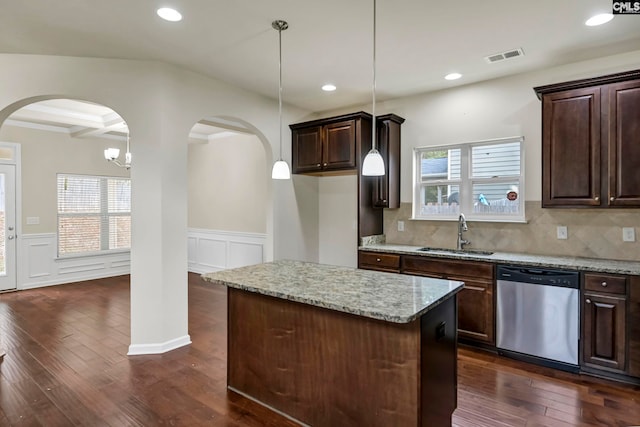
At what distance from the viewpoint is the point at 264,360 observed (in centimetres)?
247

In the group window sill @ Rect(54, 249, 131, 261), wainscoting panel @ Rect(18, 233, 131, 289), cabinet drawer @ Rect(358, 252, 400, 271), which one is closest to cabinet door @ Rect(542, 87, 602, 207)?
cabinet drawer @ Rect(358, 252, 400, 271)

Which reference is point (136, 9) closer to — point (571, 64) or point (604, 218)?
point (571, 64)

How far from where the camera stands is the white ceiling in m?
2.45

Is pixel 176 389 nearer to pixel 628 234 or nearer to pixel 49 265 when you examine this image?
pixel 628 234

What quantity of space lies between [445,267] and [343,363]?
1.91 metres

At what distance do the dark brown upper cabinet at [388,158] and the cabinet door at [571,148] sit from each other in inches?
62.8

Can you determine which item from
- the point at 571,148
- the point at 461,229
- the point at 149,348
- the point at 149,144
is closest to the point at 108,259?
the point at 149,348

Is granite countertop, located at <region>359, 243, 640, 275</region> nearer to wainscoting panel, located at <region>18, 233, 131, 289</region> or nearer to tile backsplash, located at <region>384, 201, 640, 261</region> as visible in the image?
tile backsplash, located at <region>384, 201, 640, 261</region>

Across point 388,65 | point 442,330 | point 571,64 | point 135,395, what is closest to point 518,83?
point 571,64

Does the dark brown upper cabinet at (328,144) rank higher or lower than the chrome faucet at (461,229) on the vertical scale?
higher

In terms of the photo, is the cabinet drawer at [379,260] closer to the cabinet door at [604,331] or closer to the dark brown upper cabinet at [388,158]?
the dark brown upper cabinet at [388,158]

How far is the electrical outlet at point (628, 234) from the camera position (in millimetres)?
3135

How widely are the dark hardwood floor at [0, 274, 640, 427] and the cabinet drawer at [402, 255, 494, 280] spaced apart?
769 millimetres

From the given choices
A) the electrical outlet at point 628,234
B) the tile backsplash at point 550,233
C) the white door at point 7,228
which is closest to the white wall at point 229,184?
the white door at point 7,228
